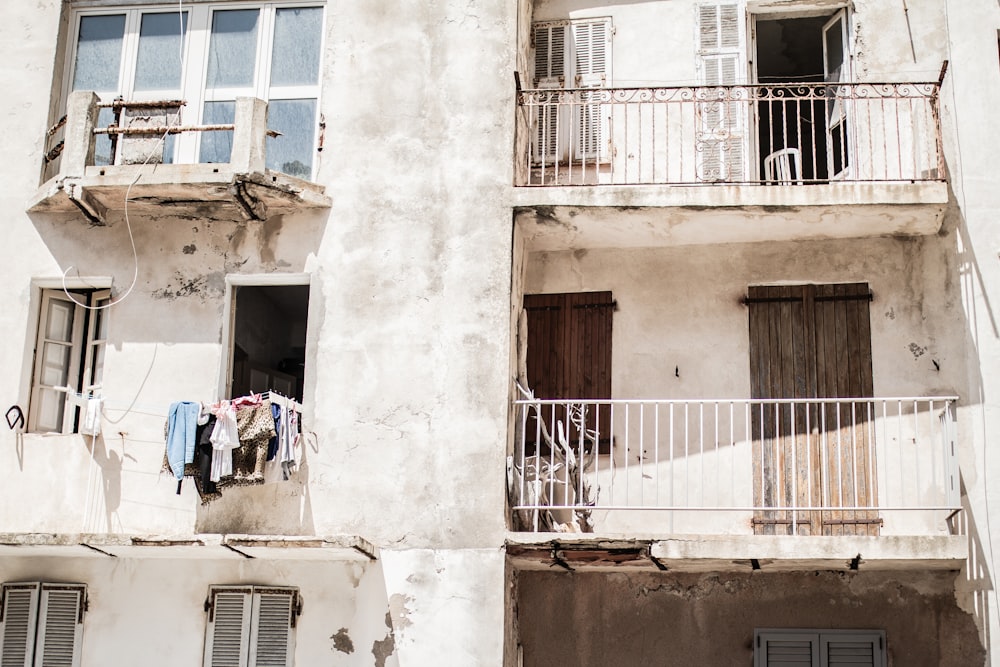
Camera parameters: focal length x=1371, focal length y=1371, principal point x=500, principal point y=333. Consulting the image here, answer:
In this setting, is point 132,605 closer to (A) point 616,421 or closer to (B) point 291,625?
(B) point 291,625

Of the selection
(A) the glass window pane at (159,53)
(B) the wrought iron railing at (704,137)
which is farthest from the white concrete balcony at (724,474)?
(A) the glass window pane at (159,53)

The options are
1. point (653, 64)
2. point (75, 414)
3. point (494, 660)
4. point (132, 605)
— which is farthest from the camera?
point (653, 64)

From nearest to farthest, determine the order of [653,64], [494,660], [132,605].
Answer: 1. [494,660]
2. [132,605]
3. [653,64]

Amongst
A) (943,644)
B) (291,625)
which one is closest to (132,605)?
(291,625)

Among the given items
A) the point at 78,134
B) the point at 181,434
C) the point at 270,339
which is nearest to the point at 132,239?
the point at 78,134

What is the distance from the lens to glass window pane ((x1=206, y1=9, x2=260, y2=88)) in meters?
13.8

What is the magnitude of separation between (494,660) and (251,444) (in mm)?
2849

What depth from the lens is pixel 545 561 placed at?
41.3 ft

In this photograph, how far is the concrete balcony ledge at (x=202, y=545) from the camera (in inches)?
459

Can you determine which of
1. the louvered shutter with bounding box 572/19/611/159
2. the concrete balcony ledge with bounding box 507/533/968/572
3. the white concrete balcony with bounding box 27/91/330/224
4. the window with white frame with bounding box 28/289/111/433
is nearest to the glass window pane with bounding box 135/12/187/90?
the white concrete balcony with bounding box 27/91/330/224

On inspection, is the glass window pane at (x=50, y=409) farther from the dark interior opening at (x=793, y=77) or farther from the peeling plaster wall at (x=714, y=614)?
the dark interior opening at (x=793, y=77)

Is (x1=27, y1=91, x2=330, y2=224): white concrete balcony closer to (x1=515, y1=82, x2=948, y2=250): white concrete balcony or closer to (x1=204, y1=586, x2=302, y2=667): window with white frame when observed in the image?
(x1=515, y1=82, x2=948, y2=250): white concrete balcony

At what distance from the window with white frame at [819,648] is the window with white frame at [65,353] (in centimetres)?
684

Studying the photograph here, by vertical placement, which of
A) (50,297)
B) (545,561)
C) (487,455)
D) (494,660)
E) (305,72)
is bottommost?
(494,660)
